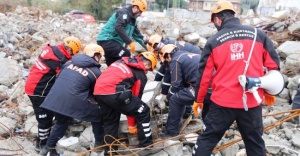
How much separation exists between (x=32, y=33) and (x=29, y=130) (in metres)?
7.45

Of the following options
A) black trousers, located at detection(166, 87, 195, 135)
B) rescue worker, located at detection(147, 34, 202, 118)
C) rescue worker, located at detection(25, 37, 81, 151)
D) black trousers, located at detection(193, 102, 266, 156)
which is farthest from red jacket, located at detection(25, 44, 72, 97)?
black trousers, located at detection(193, 102, 266, 156)

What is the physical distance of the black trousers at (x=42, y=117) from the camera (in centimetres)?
446

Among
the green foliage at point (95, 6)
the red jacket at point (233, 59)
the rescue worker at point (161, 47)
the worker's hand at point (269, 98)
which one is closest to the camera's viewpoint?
the red jacket at point (233, 59)

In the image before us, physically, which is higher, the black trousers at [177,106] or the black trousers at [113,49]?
the black trousers at [113,49]

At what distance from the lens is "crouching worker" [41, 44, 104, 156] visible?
13.4 feet

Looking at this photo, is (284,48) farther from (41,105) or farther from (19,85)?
(19,85)

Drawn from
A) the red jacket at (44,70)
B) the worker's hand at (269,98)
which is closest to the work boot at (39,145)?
the red jacket at (44,70)

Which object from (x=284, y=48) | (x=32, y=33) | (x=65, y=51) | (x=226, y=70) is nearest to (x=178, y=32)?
(x=284, y=48)

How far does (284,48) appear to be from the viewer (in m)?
6.34

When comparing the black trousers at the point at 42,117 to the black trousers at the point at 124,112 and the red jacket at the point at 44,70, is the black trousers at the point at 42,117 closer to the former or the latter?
the red jacket at the point at 44,70

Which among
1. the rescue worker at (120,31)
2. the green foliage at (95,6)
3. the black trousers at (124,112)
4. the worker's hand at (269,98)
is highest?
the rescue worker at (120,31)

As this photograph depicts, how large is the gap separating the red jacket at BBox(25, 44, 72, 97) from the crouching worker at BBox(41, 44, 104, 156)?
0.25 meters

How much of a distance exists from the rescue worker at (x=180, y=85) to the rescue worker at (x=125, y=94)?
0.34 m

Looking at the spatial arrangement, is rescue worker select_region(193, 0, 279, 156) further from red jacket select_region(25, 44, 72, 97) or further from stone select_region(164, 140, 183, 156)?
red jacket select_region(25, 44, 72, 97)
